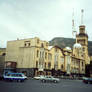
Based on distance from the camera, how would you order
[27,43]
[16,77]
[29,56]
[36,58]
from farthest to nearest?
[27,43]
[29,56]
[36,58]
[16,77]

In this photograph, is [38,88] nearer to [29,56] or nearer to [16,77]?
[16,77]

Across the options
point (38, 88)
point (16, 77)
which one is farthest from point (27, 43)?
point (38, 88)

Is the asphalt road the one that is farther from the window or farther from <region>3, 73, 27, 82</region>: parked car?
the window

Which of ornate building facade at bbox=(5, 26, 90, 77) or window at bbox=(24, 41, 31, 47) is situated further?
window at bbox=(24, 41, 31, 47)

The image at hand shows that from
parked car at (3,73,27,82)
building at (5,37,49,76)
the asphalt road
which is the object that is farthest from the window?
the asphalt road

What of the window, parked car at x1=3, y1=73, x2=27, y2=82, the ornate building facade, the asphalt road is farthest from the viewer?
the window

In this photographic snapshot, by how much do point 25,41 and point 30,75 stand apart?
44.7 feet

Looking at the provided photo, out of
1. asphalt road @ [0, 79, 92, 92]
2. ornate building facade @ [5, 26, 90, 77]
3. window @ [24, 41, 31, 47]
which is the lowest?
asphalt road @ [0, 79, 92, 92]

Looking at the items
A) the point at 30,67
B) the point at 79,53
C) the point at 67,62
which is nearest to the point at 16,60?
the point at 30,67

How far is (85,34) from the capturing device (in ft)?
352

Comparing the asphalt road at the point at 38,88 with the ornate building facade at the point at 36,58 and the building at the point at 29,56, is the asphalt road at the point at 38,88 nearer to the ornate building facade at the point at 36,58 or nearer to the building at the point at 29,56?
the building at the point at 29,56

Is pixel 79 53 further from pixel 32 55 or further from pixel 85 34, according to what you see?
pixel 32 55

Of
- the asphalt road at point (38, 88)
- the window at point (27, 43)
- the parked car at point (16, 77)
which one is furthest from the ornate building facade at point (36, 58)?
the asphalt road at point (38, 88)

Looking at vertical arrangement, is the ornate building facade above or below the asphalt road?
above
